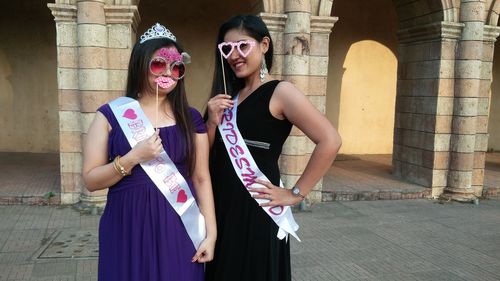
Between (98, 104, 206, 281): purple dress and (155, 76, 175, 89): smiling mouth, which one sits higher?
(155, 76, 175, 89): smiling mouth

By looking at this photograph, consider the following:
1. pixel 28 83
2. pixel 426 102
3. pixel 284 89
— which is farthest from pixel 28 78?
pixel 284 89

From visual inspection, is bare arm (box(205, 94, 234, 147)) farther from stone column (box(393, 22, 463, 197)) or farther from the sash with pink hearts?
stone column (box(393, 22, 463, 197))

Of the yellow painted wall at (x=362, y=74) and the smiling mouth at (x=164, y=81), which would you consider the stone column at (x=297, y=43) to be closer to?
the smiling mouth at (x=164, y=81)

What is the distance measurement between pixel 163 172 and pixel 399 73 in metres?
7.51

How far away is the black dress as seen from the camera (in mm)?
2129

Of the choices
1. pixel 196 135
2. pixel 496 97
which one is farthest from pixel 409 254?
pixel 496 97

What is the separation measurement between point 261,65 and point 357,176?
273 inches

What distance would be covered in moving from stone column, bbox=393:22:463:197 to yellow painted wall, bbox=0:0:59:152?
305 inches

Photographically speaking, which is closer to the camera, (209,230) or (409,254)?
(209,230)

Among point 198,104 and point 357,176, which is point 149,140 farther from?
point 198,104

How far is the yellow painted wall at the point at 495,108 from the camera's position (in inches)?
519

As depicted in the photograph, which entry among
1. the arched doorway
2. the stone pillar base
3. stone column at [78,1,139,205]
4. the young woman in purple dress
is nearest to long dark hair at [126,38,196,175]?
the young woman in purple dress

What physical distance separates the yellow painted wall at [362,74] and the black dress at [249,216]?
9215 mm

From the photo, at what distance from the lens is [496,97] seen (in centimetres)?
1328
